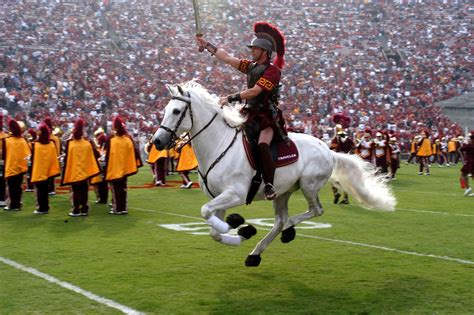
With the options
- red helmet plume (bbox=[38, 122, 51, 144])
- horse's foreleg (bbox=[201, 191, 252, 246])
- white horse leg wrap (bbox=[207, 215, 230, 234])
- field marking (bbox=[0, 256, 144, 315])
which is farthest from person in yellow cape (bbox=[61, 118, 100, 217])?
white horse leg wrap (bbox=[207, 215, 230, 234])

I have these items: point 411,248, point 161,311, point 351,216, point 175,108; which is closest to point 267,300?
point 161,311

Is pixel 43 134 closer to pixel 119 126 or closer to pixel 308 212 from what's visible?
pixel 119 126

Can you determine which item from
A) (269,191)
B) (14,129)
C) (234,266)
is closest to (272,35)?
(269,191)

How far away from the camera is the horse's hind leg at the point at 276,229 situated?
7352 millimetres

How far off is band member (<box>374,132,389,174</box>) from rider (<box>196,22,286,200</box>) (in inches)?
545

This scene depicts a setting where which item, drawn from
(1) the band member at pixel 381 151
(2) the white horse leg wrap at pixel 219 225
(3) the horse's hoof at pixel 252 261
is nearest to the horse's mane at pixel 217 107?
(2) the white horse leg wrap at pixel 219 225

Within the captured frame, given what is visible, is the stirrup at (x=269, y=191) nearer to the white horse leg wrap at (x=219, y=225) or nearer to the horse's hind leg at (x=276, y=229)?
the horse's hind leg at (x=276, y=229)

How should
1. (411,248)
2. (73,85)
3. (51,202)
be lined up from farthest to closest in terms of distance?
(73,85)
(51,202)
(411,248)

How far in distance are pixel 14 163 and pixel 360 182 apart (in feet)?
24.5

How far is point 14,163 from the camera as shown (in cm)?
1305

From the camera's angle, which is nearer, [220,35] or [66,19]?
[66,19]

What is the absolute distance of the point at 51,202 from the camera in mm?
14758

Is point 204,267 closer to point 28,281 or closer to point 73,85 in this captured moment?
point 28,281

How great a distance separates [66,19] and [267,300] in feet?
122
